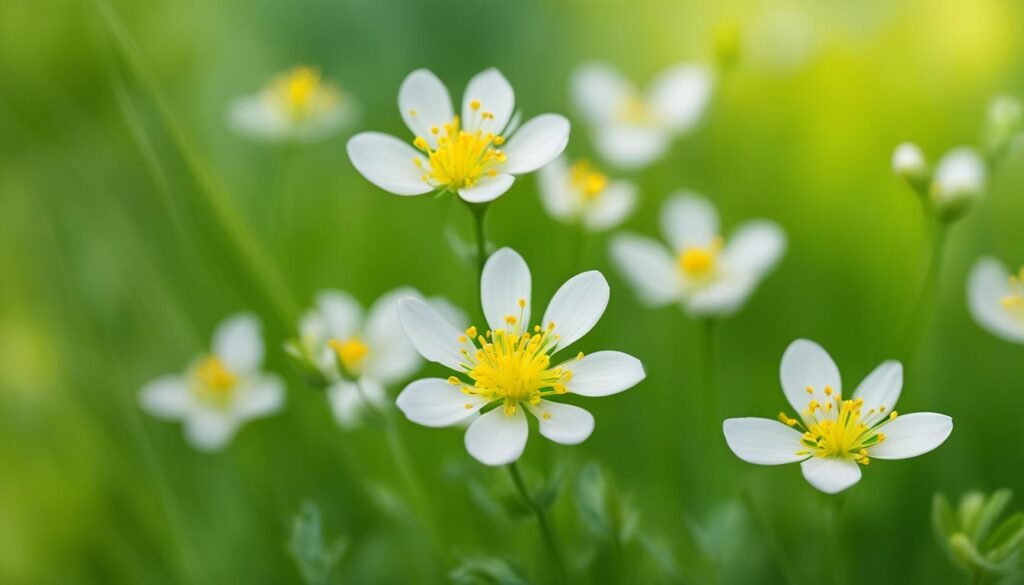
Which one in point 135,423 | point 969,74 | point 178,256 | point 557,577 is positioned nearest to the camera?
point 557,577

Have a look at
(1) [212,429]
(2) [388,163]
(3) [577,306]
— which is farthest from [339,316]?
(3) [577,306]

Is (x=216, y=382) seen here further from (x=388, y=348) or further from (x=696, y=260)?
(x=696, y=260)

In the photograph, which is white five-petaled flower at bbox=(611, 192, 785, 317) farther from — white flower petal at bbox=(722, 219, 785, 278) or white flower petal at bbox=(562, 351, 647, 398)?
white flower petal at bbox=(562, 351, 647, 398)

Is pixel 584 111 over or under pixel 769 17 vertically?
under

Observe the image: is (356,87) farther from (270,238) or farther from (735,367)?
(735,367)

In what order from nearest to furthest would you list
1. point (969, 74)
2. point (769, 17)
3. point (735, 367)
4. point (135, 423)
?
1. point (135, 423)
2. point (735, 367)
3. point (969, 74)
4. point (769, 17)

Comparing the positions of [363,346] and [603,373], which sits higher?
[363,346]

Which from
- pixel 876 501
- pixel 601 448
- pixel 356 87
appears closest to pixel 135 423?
pixel 601 448
